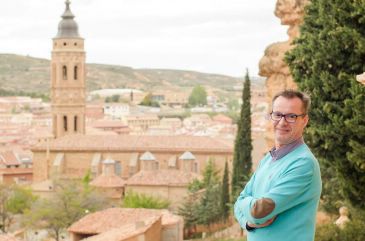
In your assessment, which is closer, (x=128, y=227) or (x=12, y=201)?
(x=128, y=227)

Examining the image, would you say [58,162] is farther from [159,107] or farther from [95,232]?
[159,107]

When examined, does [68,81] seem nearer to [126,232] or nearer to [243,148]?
[243,148]

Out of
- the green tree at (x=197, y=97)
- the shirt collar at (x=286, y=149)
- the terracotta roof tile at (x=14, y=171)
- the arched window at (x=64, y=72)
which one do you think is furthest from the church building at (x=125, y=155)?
the green tree at (x=197, y=97)

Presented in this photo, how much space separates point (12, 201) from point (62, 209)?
7558 millimetres

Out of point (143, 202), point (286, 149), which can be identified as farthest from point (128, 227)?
point (286, 149)

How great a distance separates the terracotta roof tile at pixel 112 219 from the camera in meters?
23.9

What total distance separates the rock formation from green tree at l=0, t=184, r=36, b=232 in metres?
21.2

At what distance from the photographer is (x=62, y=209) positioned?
1313 inches

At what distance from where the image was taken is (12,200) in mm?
39938

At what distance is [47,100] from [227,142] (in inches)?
4369

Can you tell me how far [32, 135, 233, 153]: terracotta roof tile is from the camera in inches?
1988

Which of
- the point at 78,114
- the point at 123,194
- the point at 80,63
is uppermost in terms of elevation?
the point at 80,63

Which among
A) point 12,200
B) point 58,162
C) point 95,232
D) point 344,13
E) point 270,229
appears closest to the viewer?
point 270,229

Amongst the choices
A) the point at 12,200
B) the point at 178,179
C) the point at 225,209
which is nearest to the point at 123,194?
the point at 178,179
